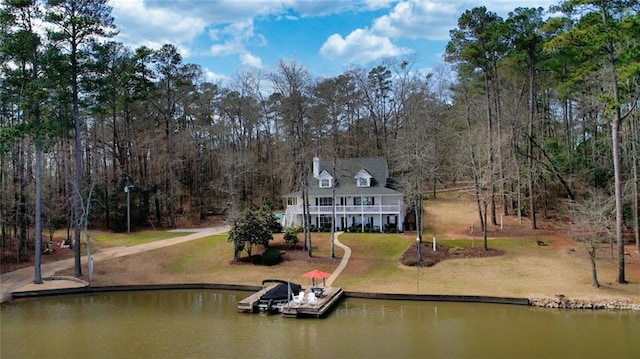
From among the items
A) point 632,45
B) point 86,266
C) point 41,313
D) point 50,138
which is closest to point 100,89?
point 50,138

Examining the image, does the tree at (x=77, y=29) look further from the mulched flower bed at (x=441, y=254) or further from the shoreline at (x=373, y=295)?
the mulched flower bed at (x=441, y=254)

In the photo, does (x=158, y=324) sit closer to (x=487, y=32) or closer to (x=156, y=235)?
(x=156, y=235)

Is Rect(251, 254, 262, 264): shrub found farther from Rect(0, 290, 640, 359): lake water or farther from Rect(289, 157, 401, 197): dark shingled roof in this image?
Rect(289, 157, 401, 197): dark shingled roof

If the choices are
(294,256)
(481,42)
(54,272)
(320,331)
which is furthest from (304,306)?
(481,42)

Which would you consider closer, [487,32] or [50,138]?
[50,138]

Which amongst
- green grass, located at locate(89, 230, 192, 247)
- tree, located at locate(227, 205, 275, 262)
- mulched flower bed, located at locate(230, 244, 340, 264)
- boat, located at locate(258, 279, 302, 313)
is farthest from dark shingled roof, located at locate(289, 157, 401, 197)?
boat, located at locate(258, 279, 302, 313)

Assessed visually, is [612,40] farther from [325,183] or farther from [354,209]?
[325,183]
